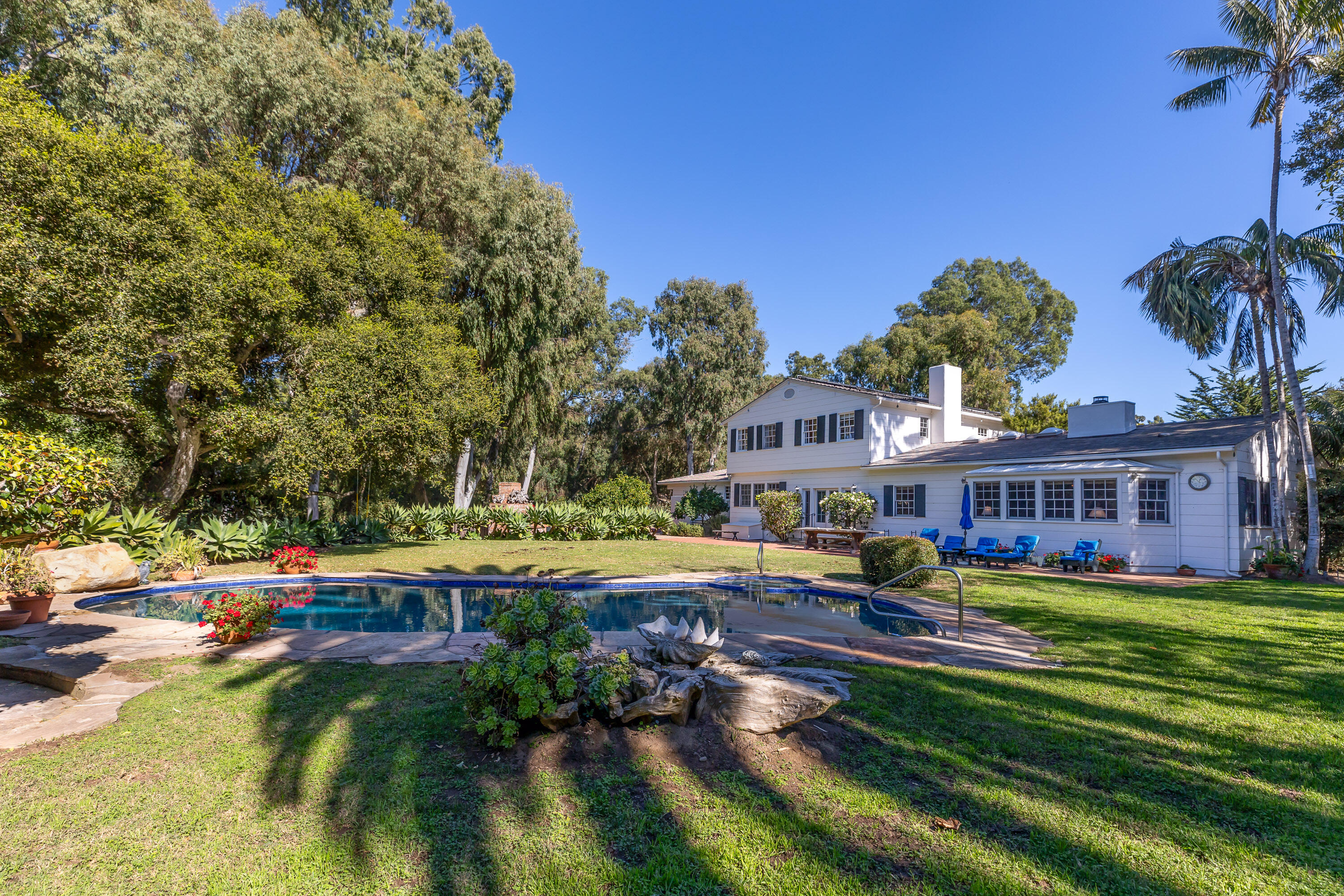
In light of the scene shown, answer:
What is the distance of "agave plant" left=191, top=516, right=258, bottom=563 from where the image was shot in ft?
43.2

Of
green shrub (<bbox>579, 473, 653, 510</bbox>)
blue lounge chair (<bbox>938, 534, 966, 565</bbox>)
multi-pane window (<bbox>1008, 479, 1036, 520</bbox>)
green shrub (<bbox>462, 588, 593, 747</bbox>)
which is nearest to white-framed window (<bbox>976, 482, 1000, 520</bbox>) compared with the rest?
multi-pane window (<bbox>1008, 479, 1036, 520</bbox>)

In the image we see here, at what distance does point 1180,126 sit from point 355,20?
2821cm

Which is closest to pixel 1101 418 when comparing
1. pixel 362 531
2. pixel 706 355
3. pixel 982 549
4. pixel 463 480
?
pixel 982 549

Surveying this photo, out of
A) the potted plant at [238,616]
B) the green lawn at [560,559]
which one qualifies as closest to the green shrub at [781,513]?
the green lawn at [560,559]

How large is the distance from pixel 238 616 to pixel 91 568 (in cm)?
600

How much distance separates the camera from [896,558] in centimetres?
1059

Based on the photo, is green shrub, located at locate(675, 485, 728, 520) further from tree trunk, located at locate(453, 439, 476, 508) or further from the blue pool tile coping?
the blue pool tile coping

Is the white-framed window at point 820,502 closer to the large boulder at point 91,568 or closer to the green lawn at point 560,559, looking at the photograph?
the green lawn at point 560,559

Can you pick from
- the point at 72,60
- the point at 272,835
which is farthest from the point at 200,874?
the point at 72,60

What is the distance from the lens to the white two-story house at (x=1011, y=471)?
548 inches

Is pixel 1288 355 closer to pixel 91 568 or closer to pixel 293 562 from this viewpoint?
pixel 293 562

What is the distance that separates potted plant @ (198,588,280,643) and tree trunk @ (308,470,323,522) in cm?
1219

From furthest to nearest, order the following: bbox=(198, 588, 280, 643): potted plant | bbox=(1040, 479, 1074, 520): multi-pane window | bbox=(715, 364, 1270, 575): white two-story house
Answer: bbox=(1040, 479, 1074, 520): multi-pane window
bbox=(715, 364, 1270, 575): white two-story house
bbox=(198, 588, 280, 643): potted plant

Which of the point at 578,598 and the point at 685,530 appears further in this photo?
the point at 685,530
